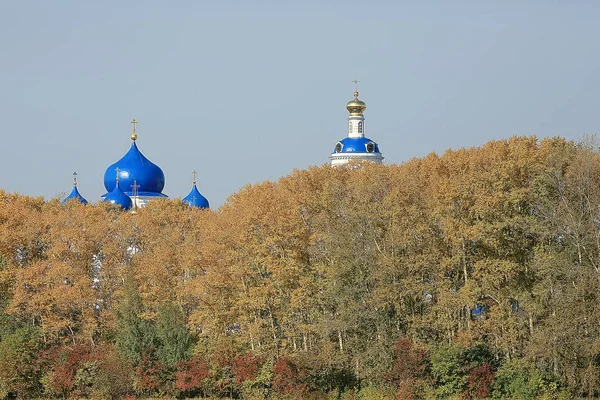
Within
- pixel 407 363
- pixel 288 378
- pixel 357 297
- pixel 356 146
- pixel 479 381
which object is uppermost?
pixel 356 146

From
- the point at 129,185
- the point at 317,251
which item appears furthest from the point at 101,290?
the point at 129,185

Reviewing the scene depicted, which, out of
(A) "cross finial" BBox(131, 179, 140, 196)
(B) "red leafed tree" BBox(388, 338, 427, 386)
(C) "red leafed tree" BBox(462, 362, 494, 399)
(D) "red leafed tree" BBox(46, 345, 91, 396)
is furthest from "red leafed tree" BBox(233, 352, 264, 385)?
(A) "cross finial" BBox(131, 179, 140, 196)

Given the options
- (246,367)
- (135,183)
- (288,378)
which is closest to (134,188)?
(135,183)

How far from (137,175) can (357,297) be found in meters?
46.8

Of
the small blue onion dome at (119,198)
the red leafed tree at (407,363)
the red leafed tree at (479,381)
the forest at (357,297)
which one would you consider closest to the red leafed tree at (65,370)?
the forest at (357,297)

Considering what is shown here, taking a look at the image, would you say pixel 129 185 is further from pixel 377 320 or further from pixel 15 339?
pixel 377 320

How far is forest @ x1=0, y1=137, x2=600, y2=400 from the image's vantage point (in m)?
44.1

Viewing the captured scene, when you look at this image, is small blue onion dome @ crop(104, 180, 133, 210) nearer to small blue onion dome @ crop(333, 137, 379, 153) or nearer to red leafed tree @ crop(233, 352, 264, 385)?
small blue onion dome @ crop(333, 137, 379, 153)

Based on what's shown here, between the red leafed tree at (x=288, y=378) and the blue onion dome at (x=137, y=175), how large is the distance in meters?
45.7

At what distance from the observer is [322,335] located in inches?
1861

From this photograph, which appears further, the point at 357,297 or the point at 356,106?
the point at 356,106

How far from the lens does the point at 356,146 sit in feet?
351

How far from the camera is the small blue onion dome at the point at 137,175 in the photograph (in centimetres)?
9169

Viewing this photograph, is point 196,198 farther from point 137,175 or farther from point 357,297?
point 357,297
